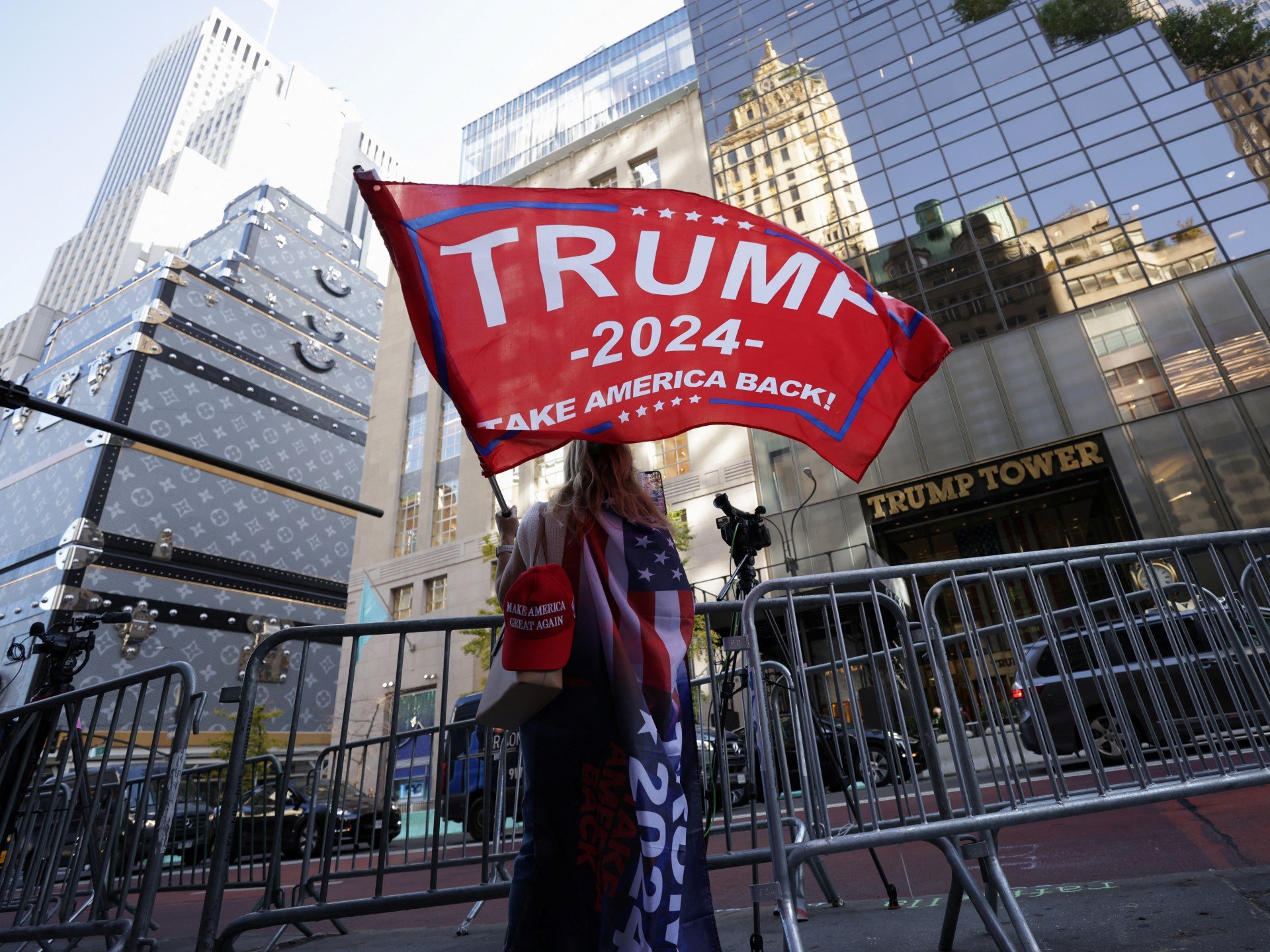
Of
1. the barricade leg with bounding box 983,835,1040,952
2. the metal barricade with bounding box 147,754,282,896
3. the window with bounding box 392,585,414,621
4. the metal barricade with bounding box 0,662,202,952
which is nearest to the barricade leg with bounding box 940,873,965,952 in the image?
the barricade leg with bounding box 983,835,1040,952

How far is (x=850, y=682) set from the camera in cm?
252

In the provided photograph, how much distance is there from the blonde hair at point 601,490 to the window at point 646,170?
29425 mm

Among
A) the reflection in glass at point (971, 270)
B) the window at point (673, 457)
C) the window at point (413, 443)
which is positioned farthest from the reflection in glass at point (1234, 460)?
the window at point (413, 443)

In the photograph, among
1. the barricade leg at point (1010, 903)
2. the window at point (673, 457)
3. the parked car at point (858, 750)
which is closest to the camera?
the barricade leg at point (1010, 903)

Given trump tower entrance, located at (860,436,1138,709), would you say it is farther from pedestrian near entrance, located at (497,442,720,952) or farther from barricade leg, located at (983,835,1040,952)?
pedestrian near entrance, located at (497,442,720,952)

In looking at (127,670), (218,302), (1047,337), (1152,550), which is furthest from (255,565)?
(1152,550)

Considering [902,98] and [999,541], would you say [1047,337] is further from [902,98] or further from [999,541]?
[902,98]

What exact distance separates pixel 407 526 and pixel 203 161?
64969 mm

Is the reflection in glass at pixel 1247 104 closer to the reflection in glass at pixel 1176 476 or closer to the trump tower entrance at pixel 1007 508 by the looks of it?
the reflection in glass at pixel 1176 476

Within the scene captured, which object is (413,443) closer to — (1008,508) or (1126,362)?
(1008,508)

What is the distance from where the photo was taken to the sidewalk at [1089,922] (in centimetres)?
207

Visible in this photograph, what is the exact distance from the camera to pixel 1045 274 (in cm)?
1831

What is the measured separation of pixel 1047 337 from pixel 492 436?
19258 mm

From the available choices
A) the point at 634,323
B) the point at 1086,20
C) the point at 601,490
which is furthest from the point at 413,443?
the point at 601,490
